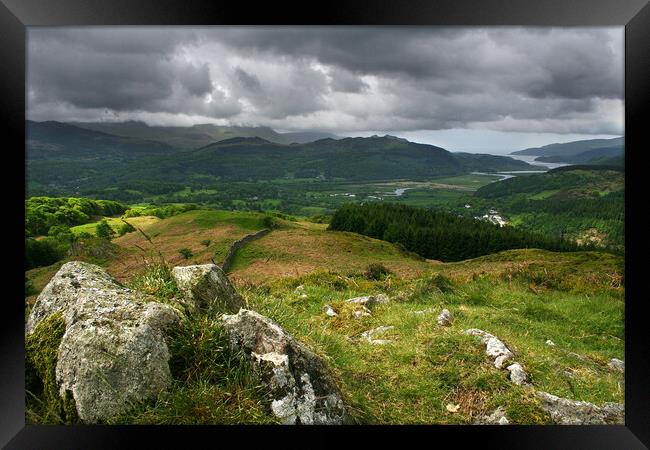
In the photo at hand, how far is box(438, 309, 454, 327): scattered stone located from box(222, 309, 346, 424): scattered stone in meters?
3.43

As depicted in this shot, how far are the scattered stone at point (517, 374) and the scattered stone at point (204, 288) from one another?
3.26 metres

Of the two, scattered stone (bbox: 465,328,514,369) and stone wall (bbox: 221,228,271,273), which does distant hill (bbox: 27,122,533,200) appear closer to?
stone wall (bbox: 221,228,271,273)

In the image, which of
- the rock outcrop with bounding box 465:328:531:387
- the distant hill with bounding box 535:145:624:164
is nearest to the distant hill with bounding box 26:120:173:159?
the distant hill with bounding box 535:145:624:164

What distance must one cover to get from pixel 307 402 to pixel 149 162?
103 meters

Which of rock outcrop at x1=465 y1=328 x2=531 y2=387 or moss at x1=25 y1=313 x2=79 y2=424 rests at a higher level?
moss at x1=25 y1=313 x2=79 y2=424

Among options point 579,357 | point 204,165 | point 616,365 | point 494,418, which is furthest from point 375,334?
point 204,165

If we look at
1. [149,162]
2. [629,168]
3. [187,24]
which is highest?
[149,162]

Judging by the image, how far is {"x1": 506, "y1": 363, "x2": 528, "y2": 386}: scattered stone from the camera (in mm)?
5211

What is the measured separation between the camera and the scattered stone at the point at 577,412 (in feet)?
16.0

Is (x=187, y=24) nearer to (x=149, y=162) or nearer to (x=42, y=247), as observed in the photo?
(x=42, y=247)

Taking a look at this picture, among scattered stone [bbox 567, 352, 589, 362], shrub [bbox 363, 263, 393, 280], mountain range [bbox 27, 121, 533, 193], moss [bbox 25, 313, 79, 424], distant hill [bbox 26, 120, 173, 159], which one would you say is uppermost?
distant hill [bbox 26, 120, 173, 159]

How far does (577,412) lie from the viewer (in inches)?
195

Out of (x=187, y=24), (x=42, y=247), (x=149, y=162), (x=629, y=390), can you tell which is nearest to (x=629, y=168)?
(x=629, y=390)

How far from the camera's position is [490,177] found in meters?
66.0
